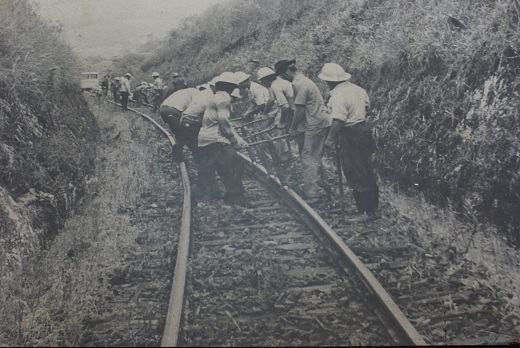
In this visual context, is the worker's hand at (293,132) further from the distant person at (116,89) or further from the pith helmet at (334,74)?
the distant person at (116,89)

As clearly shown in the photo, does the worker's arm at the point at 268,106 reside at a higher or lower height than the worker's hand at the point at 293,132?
higher

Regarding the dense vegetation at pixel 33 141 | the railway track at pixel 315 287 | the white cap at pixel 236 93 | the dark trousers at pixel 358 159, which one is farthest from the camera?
the white cap at pixel 236 93

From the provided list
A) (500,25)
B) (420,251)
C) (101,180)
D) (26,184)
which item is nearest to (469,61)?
(500,25)

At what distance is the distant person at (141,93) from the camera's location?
5.09 meters

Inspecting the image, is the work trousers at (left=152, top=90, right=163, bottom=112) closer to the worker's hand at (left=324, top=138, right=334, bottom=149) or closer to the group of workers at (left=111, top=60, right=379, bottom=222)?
the group of workers at (left=111, top=60, right=379, bottom=222)

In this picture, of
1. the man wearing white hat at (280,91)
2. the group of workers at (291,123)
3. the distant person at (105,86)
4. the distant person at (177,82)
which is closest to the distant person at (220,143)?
the group of workers at (291,123)

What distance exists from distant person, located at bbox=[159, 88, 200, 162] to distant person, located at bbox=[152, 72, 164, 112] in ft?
0.32

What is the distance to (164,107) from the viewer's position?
222 inches

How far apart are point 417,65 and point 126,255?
3.95 m

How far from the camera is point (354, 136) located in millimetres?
4754

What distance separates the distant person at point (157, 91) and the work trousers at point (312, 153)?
6.58ft

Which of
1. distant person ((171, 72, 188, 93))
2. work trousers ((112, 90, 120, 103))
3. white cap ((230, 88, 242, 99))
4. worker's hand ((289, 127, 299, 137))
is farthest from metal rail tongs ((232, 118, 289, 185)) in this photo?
work trousers ((112, 90, 120, 103))

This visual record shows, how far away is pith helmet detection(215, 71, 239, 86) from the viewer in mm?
4887

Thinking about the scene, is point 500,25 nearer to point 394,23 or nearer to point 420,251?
point 394,23
